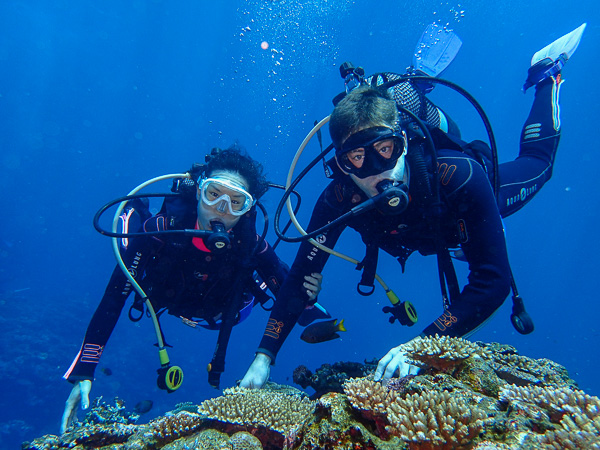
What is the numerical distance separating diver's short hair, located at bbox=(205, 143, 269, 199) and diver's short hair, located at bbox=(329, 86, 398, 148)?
2050 millimetres

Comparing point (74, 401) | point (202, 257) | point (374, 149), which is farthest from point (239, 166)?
point (74, 401)

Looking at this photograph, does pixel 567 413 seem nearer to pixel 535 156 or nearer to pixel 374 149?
pixel 374 149

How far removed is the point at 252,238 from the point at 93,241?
220 feet

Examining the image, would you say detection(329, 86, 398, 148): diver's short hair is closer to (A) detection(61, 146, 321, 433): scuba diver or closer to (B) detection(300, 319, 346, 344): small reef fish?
(A) detection(61, 146, 321, 433): scuba diver

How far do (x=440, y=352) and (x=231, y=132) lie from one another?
80977mm

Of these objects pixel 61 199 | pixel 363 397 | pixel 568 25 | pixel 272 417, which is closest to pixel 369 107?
pixel 363 397

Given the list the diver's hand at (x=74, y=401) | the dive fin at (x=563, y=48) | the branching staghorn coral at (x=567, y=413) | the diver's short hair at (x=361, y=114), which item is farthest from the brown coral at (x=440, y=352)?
the dive fin at (x=563, y=48)

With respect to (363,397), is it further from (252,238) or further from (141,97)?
(141,97)

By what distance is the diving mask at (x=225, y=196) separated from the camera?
4527mm

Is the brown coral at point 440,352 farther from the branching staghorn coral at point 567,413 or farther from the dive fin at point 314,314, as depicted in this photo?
the dive fin at point 314,314

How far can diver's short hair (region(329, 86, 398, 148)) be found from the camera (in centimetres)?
313

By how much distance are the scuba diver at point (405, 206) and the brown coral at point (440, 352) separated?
0.37 ft

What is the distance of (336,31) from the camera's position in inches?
1802

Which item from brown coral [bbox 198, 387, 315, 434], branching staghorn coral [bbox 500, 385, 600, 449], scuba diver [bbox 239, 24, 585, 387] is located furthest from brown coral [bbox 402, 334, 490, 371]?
brown coral [bbox 198, 387, 315, 434]
